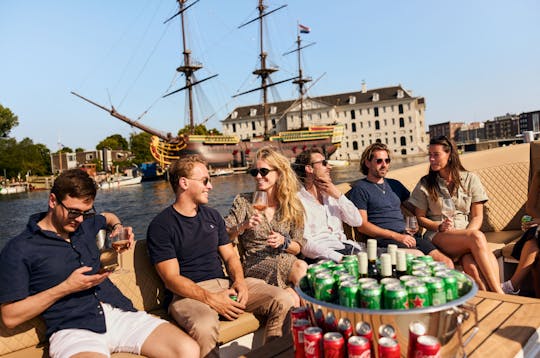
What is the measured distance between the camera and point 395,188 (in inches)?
179

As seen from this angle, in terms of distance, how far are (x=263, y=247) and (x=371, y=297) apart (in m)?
1.82

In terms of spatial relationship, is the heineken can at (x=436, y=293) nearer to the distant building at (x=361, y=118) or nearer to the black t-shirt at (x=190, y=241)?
the black t-shirt at (x=190, y=241)

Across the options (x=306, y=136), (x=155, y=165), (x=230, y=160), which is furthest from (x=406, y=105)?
(x=155, y=165)

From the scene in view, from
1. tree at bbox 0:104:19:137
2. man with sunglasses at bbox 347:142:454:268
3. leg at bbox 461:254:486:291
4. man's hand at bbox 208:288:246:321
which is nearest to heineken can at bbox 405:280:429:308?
man's hand at bbox 208:288:246:321

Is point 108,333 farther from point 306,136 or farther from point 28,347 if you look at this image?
point 306,136

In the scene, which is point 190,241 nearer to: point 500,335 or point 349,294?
point 349,294

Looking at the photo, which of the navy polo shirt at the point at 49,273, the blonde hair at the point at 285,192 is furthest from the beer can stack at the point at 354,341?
the blonde hair at the point at 285,192

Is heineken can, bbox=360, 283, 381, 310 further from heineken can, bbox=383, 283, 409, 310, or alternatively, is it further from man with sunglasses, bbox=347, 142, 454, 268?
man with sunglasses, bbox=347, 142, 454, 268

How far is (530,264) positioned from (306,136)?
2211 inches

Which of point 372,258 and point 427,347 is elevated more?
point 372,258

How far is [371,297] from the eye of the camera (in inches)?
61.9

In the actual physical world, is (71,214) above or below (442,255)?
above

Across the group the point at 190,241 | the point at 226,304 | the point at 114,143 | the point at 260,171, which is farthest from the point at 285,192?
the point at 114,143

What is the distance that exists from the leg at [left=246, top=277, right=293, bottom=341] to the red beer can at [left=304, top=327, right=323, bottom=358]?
1.17 m
